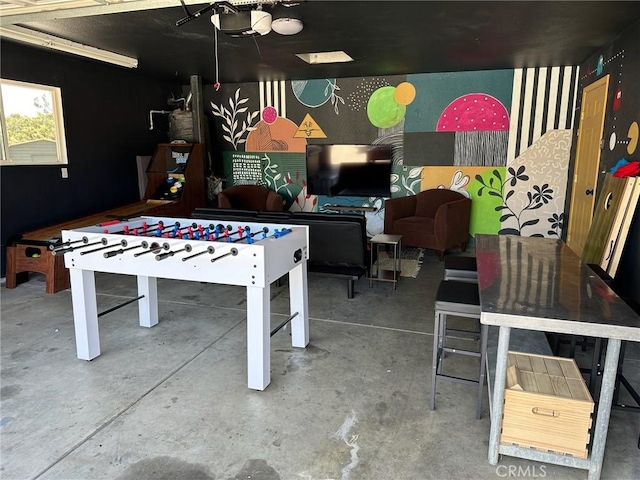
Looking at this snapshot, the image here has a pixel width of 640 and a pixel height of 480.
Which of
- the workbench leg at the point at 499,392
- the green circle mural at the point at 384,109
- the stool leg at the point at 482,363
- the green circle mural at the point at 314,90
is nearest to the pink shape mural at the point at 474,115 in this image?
the green circle mural at the point at 384,109

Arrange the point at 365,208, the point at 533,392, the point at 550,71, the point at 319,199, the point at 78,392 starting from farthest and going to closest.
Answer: the point at 319,199 → the point at 365,208 → the point at 550,71 → the point at 78,392 → the point at 533,392

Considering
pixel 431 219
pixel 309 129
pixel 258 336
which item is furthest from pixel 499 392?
pixel 309 129

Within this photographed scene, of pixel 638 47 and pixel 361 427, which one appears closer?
pixel 361 427

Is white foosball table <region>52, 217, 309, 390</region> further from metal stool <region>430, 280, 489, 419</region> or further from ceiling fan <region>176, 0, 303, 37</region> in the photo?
ceiling fan <region>176, 0, 303, 37</region>

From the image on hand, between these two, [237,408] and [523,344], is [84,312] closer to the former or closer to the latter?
[237,408]

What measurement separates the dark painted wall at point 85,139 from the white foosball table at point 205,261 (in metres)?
2.50

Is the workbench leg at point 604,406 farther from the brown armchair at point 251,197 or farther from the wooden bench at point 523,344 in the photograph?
the brown armchair at point 251,197

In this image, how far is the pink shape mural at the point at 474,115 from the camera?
6.09 m

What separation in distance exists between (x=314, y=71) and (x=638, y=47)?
377cm

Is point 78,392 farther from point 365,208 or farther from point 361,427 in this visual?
point 365,208

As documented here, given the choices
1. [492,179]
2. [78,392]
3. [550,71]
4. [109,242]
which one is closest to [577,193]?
[492,179]

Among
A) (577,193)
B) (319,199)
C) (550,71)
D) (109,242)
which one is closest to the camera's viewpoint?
(109,242)

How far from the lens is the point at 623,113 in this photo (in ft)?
12.8

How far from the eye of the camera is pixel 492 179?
20.5 feet
